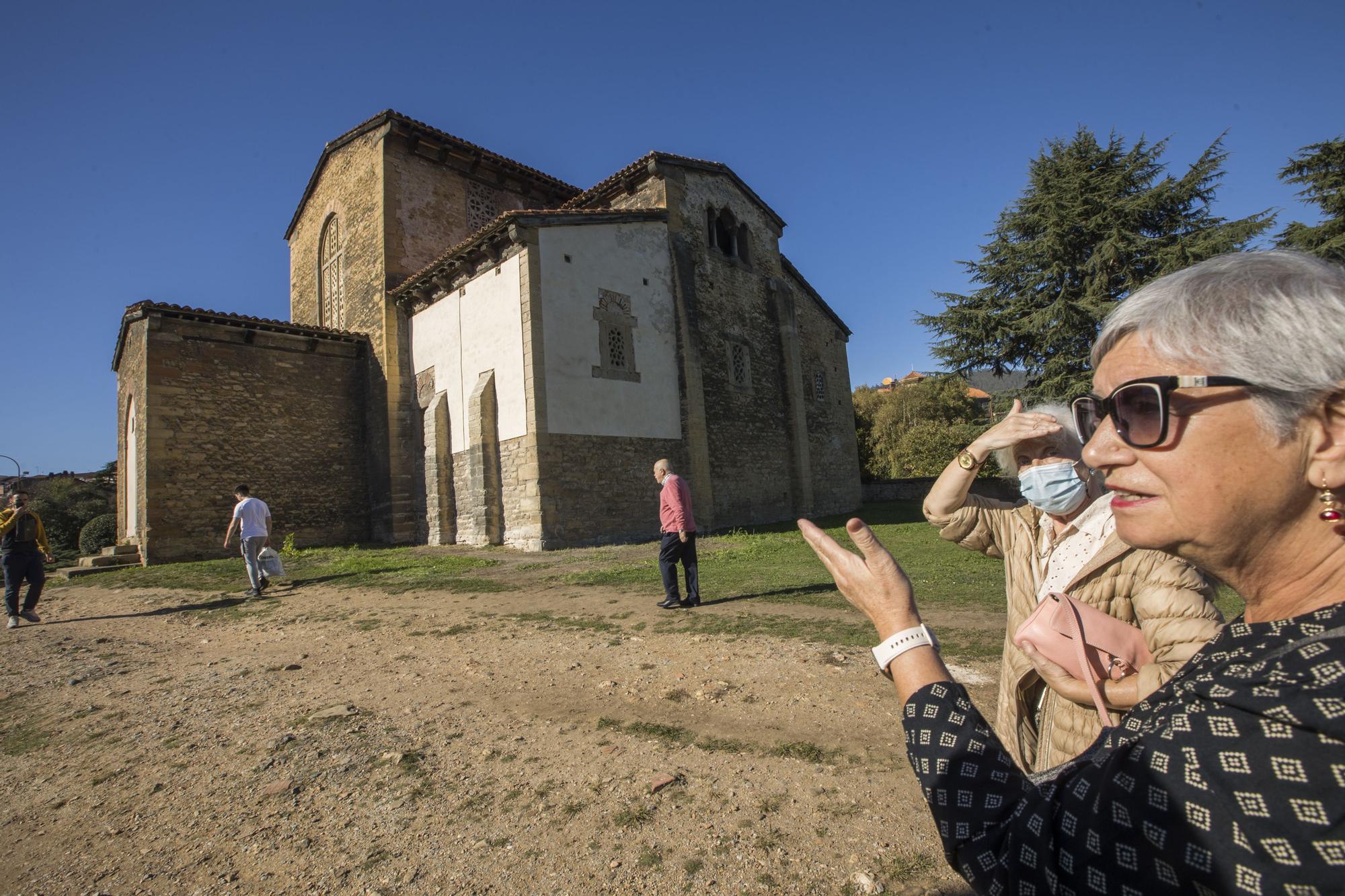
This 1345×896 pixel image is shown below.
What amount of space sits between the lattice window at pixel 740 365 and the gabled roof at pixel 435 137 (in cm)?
787

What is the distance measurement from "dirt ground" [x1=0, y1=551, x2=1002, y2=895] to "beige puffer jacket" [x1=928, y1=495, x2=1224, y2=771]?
0.72m

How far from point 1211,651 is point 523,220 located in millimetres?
13578

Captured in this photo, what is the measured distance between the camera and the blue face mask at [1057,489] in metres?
2.24

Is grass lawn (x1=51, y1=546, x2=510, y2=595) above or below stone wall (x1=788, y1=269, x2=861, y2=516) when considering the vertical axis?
below

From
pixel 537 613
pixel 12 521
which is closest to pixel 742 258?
pixel 537 613

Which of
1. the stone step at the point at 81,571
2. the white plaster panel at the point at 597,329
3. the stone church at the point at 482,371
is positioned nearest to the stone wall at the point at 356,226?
the stone church at the point at 482,371

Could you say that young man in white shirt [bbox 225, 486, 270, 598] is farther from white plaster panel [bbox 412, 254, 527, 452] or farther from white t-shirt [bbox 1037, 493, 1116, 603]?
white t-shirt [bbox 1037, 493, 1116, 603]

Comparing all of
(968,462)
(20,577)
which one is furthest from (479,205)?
(968,462)

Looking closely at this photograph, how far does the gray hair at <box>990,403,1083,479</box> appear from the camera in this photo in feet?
7.87

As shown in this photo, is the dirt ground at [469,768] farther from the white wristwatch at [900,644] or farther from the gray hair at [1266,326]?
the gray hair at [1266,326]

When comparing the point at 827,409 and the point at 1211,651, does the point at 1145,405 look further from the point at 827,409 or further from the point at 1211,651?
the point at 827,409

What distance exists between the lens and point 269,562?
32.0ft

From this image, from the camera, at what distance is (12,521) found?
323 inches

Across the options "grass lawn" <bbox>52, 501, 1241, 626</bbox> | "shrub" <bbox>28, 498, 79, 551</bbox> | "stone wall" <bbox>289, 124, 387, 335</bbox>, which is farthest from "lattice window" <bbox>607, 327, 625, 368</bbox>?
"shrub" <bbox>28, 498, 79, 551</bbox>
